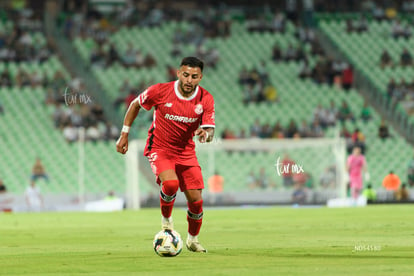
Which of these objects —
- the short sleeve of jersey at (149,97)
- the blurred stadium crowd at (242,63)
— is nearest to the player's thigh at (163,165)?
the short sleeve of jersey at (149,97)

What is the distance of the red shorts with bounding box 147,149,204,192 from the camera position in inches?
483

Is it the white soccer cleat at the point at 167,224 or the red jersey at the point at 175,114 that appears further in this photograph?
the red jersey at the point at 175,114

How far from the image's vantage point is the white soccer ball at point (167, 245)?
1141 cm

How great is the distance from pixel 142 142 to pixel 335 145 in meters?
7.38

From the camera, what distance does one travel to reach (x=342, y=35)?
46438 mm

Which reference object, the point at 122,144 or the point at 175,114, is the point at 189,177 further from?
the point at 122,144

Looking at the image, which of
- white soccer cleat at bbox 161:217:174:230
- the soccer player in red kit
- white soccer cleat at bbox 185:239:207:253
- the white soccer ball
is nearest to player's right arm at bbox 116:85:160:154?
the soccer player in red kit

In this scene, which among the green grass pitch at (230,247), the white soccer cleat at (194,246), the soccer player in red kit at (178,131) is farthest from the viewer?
the white soccer cleat at (194,246)

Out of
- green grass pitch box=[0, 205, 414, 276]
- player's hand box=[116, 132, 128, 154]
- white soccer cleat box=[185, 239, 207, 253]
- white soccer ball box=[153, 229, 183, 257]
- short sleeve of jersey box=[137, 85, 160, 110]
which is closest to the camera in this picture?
green grass pitch box=[0, 205, 414, 276]

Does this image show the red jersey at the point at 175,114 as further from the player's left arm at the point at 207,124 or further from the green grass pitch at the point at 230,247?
the green grass pitch at the point at 230,247

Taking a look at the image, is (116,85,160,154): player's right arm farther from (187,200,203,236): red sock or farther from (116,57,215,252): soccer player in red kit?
(187,200,203,236): red sock

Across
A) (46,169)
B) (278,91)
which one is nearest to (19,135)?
(46,169)

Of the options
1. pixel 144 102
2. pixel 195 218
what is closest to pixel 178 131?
pixel 144 102

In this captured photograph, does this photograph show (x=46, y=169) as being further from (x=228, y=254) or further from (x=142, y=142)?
(x=228, y=254)
